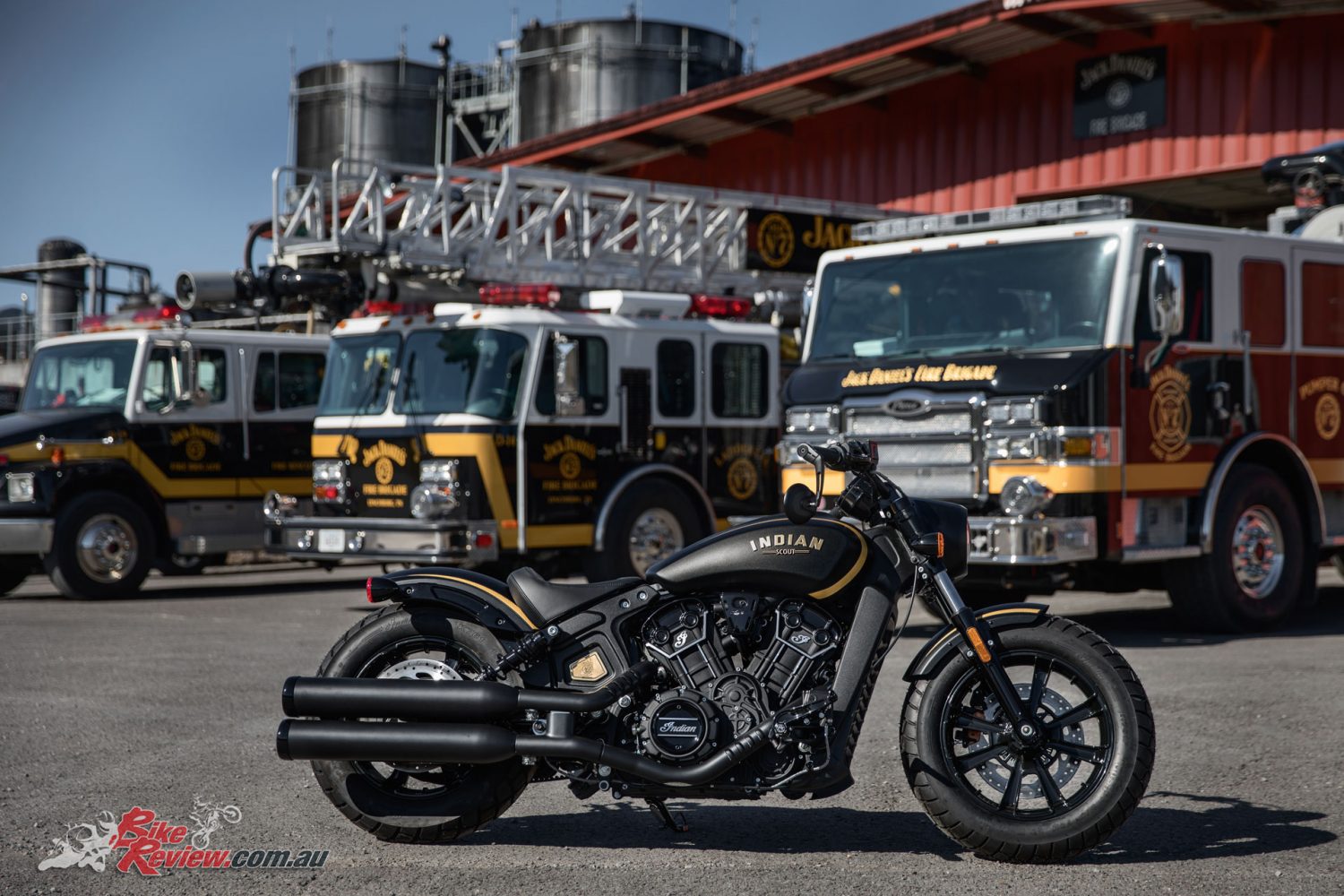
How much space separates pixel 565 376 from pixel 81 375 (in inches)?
216

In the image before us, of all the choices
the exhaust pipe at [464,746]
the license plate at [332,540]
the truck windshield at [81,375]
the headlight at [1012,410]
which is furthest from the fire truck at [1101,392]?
the truck windshield at [81,375]

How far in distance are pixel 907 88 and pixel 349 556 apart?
11.9m

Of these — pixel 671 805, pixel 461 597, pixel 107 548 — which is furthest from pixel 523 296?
pixel 461 597

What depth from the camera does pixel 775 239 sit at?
17969mm

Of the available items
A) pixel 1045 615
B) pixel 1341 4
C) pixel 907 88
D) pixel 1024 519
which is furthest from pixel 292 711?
pixel 907 88

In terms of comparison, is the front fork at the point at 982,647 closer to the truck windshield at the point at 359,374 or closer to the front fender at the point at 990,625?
the front fender at the point at 990,625

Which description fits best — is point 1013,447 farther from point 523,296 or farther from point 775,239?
point 775,239

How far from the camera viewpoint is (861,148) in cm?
2183

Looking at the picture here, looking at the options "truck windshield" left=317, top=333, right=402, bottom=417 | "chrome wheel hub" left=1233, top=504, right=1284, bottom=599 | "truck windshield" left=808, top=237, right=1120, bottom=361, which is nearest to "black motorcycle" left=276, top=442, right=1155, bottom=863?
"truck windshield" left=808, top=237, right=1120, bottom=361

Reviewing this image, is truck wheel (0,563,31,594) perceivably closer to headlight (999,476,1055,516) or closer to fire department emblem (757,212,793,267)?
fire department emblem (757,212,793,267)

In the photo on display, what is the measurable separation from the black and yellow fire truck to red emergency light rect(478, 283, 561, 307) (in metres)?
3.31

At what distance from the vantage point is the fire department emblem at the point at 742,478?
14.1 meters

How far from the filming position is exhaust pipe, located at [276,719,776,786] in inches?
196

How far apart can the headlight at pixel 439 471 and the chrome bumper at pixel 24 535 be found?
12.6ft
